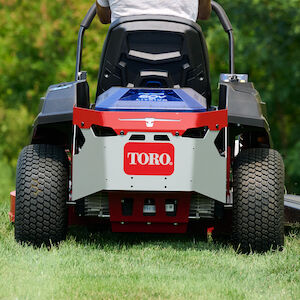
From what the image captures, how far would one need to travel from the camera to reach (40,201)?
4969 millimetres

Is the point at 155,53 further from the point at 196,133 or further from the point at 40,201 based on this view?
the point at 40,201

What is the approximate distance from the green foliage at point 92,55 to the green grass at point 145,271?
7184mm

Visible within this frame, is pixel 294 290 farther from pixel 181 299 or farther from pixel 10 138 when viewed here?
pixel 10 138

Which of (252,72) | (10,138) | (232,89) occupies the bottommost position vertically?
(10,138)

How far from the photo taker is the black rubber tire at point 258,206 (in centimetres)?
495

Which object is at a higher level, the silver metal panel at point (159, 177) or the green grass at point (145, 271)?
the silver metal panel at point (159, 177)

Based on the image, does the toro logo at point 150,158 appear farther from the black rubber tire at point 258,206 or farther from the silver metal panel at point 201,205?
the black rubber tire at point 258,206

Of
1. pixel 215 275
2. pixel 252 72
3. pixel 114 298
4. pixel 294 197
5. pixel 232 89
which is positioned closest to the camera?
pixel 114 298

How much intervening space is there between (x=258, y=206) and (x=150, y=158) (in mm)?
719

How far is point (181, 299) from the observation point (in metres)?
3.75

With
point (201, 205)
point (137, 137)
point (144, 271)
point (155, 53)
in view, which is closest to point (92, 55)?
point (155, 53)

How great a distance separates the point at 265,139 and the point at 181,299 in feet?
5.98

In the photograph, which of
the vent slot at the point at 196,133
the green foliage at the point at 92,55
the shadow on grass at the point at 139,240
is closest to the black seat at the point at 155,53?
the vent slot at the point at 196,133

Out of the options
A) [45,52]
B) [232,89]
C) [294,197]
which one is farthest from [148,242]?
[45,52]
